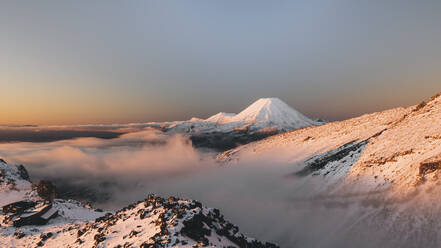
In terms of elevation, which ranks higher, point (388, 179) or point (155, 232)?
point (155, 232)

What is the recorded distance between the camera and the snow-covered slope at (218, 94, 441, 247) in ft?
66.7

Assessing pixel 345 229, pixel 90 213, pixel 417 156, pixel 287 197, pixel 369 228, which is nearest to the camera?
pixel 369 228

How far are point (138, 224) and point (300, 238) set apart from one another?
2222 cm

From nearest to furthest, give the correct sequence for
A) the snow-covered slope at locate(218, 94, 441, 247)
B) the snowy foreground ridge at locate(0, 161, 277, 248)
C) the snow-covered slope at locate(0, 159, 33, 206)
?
the snowy foreground ridge at locate(0, 161, 277, 248)
the snow-covered slope at locate(218, 94, 441, 247)
the snow-covered slope at locate(0, 159, 33, 206)

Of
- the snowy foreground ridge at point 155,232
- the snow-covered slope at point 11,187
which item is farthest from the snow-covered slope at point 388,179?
the snow-covered slope at point 11,187

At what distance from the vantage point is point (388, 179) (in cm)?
2678

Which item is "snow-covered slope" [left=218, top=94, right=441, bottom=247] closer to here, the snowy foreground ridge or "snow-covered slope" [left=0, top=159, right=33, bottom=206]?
the snowy foreground ridge

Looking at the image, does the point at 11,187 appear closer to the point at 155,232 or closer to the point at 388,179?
the point at 155,232

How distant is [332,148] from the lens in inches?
1950

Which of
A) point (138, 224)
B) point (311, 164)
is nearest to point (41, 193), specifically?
point (138, 224)

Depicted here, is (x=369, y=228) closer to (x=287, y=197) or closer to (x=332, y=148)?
(x=287, y=197)

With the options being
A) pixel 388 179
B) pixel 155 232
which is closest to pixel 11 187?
pixel 155 232

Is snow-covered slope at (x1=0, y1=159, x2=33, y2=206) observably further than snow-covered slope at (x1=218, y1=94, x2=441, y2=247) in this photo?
Yes

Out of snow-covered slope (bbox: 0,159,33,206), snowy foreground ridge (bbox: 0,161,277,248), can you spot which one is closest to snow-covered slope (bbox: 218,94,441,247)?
snowy foreground ridge (bbox: 0,161,277,248)
